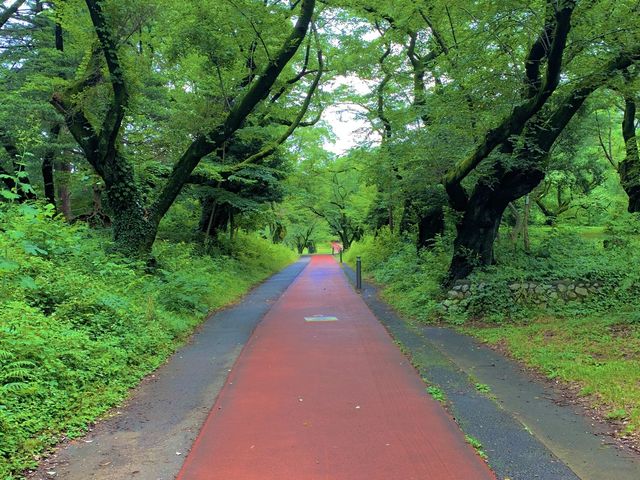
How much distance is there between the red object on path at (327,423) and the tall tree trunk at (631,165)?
10.8 m

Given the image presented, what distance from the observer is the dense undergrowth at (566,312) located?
555 cm

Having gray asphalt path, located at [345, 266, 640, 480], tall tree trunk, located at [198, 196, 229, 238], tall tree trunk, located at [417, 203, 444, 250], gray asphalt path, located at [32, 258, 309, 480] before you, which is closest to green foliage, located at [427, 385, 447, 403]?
gray asphalt path, located at [345, 266, 640, 480]

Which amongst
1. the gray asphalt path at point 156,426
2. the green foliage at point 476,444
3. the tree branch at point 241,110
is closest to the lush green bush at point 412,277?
the gray asphalt path at point 156,426

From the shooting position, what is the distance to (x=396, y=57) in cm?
1722

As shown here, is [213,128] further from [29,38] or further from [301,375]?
[29,38]

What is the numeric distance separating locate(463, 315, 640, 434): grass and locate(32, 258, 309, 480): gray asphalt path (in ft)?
13.6

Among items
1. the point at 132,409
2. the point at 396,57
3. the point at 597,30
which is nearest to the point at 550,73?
the point at 597,30

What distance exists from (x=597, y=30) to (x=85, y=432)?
8.71 m

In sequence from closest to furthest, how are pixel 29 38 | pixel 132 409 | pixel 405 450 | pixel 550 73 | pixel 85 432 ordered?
pixel 405 450
pixel 85 432
pixel 132 409
pixel 550 73
pixel 29 38

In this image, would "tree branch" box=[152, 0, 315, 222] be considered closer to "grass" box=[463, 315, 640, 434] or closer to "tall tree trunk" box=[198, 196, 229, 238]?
"grass" box=[463, 315, 640, 434]

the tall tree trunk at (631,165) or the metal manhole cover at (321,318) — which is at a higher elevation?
the tall tree trunk at (631,165)

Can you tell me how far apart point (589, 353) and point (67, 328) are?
7048 millimetres

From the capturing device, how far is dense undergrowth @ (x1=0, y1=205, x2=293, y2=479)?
418 centimetres

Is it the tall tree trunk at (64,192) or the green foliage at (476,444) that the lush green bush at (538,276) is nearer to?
the green foliage at (476,444)
